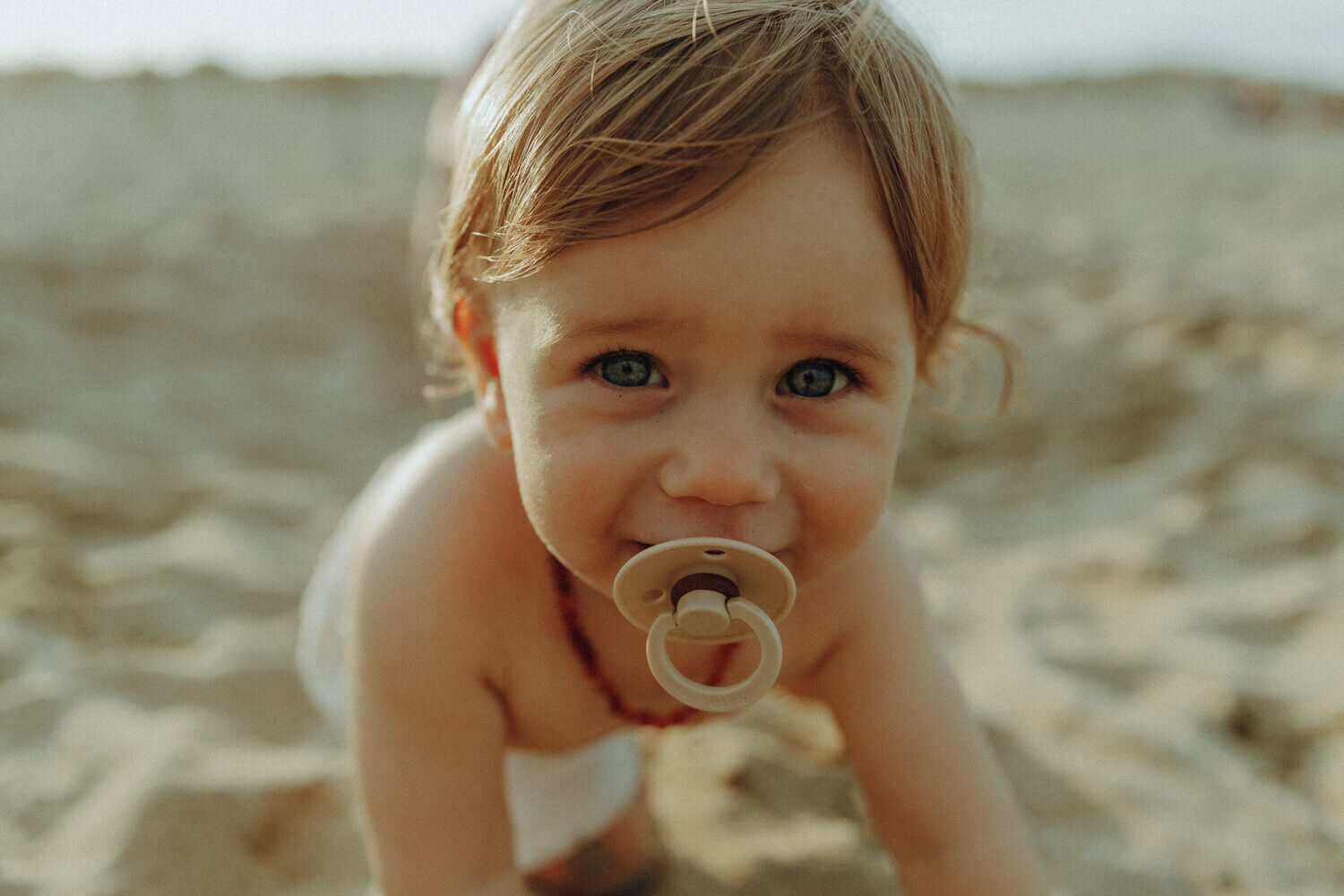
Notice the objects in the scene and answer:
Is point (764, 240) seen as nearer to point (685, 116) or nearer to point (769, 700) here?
point (685, 116)

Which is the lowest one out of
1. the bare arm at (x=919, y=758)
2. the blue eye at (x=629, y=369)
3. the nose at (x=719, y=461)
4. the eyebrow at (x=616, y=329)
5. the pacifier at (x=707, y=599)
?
the bare arm at (x=919, y=758)

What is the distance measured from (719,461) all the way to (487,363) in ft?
1.14

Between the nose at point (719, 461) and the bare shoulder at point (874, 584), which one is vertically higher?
the nose at point (719, 461)

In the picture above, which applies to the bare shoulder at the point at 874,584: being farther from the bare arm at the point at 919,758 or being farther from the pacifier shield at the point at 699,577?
the pacifier shield at the point at 699,577

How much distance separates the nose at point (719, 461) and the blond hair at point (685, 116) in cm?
17

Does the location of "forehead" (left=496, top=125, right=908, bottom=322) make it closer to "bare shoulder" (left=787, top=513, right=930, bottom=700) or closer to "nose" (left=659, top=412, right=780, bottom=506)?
"nose" (left=659, top=412, right=780, bottom=506)

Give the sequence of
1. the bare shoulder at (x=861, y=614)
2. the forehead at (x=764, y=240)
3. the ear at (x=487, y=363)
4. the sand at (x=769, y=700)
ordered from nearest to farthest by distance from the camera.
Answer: the forehead at (x=764, y=240) < the ear at (x=487, y=363) < the bare shoulder at (x=861, y=614) < the sand at (x=769, y=700)

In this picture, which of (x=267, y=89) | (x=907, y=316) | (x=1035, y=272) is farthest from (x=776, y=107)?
(x=267, y=89)

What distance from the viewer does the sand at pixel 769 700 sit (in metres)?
1.49

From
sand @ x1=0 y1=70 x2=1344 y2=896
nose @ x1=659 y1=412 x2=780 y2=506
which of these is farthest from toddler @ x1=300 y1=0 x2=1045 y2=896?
sand @ x1=0 y1=70 x2=1344 y2=896

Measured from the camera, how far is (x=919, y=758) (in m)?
1.14

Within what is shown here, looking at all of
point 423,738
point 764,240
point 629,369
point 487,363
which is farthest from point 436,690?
point 764,240

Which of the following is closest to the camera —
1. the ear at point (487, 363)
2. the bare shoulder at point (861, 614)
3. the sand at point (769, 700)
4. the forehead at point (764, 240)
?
the forehead at point (764, 240)

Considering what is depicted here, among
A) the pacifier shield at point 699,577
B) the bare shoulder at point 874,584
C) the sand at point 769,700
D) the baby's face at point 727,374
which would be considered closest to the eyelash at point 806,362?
the baby's face at point 727,374
